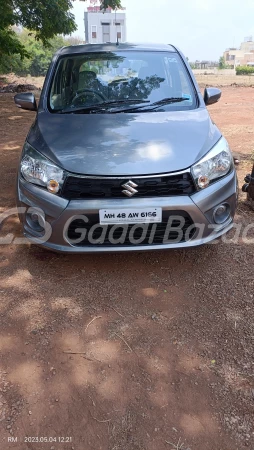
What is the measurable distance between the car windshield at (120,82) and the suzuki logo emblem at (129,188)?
1.06 meters

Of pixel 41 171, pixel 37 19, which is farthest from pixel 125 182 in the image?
pixel 37 19

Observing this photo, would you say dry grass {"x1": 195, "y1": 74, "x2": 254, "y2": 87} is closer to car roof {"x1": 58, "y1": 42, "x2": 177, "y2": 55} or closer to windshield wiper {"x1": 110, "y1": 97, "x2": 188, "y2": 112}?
car roof {"x1": 58, "y1": 42, "x2": 177, "y2": 55}

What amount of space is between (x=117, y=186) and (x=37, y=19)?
966 centimetres

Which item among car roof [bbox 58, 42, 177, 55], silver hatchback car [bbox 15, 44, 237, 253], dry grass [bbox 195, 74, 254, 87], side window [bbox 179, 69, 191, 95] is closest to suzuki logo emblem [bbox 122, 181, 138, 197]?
silver hatchback car [bbox 15, 44, 237, 253]

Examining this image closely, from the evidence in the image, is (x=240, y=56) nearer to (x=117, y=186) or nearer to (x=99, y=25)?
(x=99, y=25)

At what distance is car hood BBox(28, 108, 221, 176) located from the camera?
2.45m

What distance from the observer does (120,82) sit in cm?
351

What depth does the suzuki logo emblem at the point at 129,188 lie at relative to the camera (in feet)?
7.82

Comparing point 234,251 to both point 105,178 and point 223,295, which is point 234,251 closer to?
point 223,295

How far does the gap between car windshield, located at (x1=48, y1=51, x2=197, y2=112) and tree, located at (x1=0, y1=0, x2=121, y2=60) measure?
6.83 m

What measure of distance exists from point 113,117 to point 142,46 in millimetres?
1381

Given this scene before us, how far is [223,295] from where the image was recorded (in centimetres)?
257

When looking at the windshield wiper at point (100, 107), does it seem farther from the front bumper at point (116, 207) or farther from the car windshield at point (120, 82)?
the front bumper at point (116, 207)

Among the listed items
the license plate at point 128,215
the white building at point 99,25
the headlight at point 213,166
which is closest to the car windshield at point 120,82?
the headlight at point 213,166
